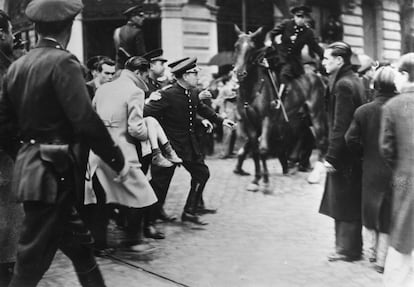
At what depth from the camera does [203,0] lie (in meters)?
15.3

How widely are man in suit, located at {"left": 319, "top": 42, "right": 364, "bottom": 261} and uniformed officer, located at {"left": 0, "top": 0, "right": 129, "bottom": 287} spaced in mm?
2555

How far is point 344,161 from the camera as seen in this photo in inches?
224

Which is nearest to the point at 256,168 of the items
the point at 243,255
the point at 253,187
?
the point at 253,187

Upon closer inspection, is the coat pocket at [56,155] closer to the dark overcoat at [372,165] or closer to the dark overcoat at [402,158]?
the dark overcoat at [402,158]

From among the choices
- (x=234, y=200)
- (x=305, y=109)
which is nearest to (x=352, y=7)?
(x=305, y=109)

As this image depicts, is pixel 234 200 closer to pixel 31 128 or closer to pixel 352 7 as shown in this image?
pixel 31 128

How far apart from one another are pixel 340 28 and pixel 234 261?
11.1 m

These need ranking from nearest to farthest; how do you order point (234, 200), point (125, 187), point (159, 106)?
point (125, 187), point (159, 106), point (234, 200)

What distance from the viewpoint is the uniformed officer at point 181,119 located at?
7027mm

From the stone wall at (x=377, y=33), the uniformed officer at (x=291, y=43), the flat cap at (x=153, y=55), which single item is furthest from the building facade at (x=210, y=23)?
the flat cap at (x=153, y=55)

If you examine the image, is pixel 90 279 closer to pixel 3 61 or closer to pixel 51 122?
pixel 51 122

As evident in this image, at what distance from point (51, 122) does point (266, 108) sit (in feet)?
23.4

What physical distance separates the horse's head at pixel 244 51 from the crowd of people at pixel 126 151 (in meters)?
1.70

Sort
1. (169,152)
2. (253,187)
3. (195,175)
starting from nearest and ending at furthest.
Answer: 1. (169,152)
2. (195,175)
3. (253,187)
